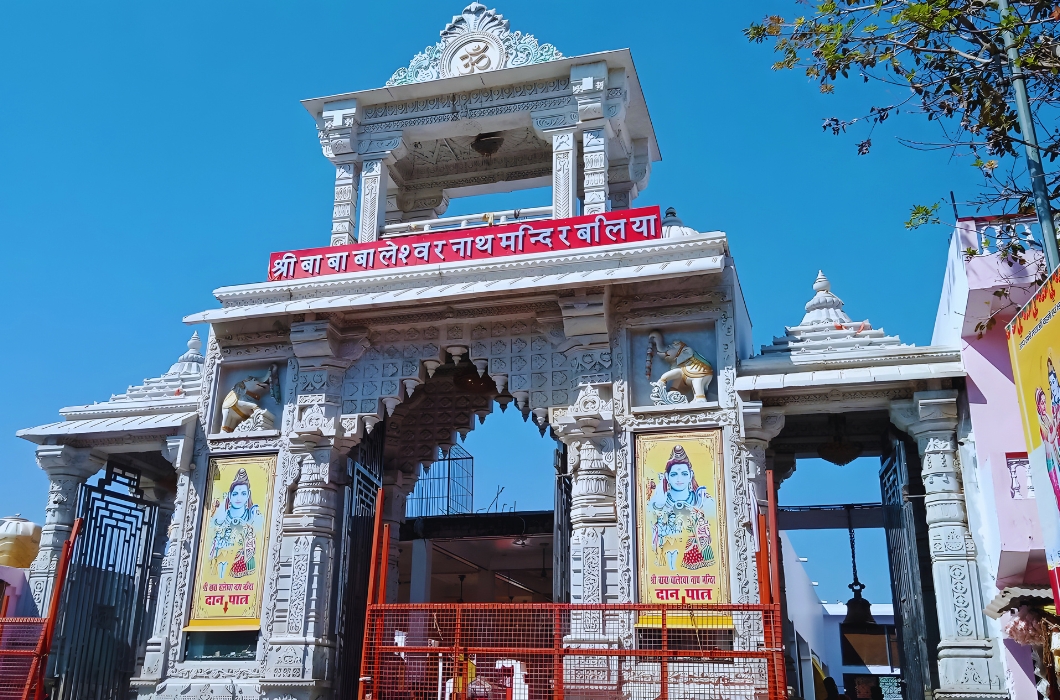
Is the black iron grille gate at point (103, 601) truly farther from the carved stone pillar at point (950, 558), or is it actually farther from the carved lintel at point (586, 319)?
the carved stone pillar at point (950, 558)

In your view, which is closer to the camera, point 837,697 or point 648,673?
point 648,673

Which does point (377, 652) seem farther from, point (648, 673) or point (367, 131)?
point (367, 131)

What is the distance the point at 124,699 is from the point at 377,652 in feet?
27.4

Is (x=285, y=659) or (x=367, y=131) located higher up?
(x=367, y=131)

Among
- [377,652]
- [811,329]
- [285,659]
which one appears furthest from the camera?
[811,329]

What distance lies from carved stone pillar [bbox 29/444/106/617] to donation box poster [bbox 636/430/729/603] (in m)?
8.15

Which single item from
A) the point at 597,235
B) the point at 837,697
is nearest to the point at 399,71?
the point at 597,235

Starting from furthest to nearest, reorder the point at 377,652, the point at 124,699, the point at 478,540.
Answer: the point at 478,540, the point at 124,699, the point at 377,652

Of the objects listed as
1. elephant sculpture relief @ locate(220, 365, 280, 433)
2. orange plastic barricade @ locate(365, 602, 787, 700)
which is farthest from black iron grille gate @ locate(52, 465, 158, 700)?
orange plastic barricade @ locate(365, 602, 787, 700)

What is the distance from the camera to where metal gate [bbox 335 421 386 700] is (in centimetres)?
1251

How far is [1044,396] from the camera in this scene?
7797mm

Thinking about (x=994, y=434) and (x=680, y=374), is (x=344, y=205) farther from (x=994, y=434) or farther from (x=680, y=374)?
(x=994, y=434)

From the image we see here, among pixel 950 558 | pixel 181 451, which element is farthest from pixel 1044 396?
pixel 181 451

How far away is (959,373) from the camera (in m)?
10.7
